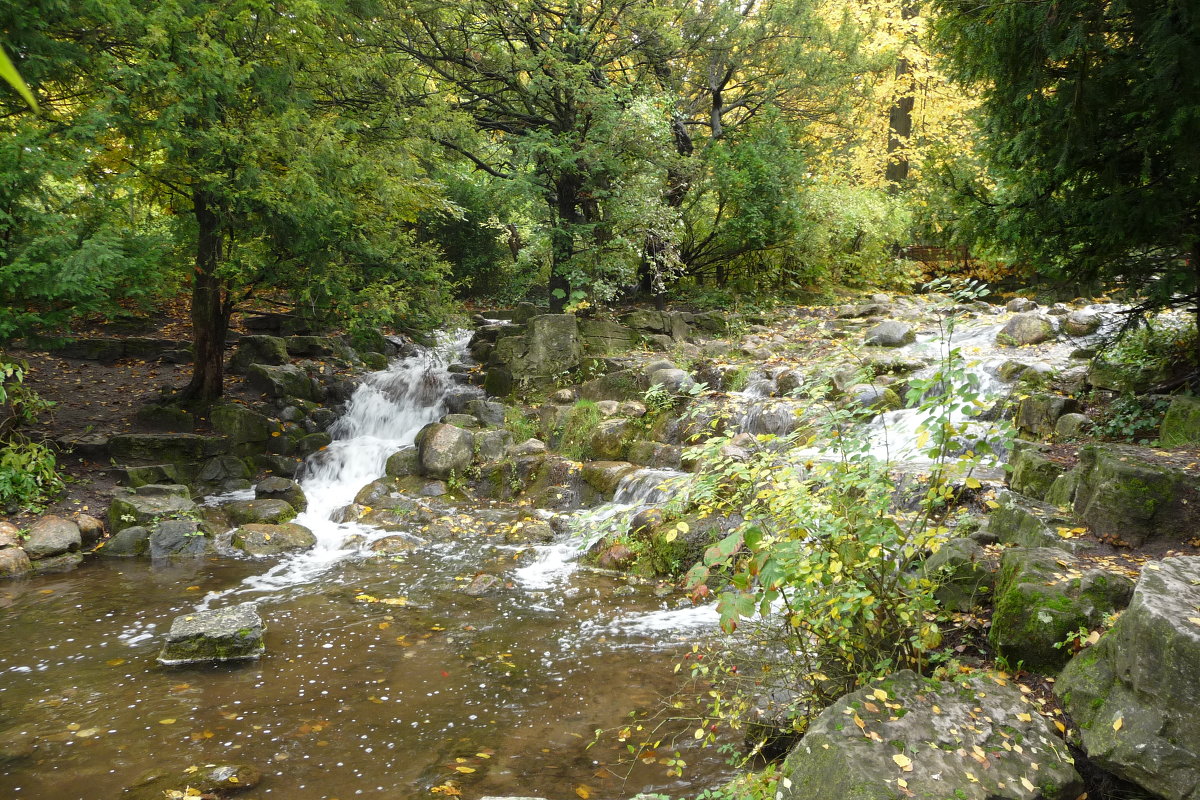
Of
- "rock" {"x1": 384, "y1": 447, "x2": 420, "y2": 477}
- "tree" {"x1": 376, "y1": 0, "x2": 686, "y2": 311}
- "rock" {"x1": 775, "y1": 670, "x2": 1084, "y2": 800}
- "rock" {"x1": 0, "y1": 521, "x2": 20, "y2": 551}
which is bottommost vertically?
"rock" {"x1": 0, "y1": 521, "x2": 20, "y2": 551}

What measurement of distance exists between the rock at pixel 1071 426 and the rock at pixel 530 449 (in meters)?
6.46

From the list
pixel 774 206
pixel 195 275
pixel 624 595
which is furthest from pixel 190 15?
pixel 774 206

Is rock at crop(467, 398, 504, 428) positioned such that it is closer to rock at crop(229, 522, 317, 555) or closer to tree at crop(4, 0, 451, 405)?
tree at crop(4, 0, 451, 405)

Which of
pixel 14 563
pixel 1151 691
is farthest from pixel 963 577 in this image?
pixel 14 563

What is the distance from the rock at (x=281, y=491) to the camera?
1058cm

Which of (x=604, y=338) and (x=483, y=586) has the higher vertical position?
(x=604, y=338)

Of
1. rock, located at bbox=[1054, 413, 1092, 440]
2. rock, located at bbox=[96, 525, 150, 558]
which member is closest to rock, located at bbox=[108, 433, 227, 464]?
rock, located at bbox=[96, 525, 150, 558]

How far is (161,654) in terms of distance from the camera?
236 inches

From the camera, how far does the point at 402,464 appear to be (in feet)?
37.9

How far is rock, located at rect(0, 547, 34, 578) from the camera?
785 cm

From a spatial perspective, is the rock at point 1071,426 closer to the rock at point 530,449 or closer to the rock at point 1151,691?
the rock at point 1151,691

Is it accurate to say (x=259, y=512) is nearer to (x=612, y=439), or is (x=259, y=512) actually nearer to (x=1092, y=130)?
(x=612, y=439)

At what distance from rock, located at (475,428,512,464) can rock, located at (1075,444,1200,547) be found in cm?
793

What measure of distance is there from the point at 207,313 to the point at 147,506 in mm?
3574
